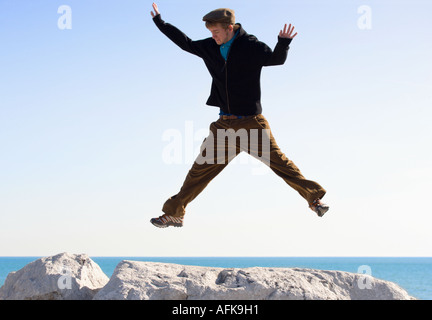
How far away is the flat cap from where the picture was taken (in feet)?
22.5

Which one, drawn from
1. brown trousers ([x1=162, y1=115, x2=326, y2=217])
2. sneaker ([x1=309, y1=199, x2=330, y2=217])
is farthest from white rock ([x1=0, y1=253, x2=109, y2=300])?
sneaker ([x1=309, y1=199, x2=330, y2=217])

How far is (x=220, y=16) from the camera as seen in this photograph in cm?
686

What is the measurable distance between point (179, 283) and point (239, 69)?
9.41ft

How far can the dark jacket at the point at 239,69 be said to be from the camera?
6934 mm

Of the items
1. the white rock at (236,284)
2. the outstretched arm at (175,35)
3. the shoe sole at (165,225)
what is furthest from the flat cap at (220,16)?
the white rock at (236,284)

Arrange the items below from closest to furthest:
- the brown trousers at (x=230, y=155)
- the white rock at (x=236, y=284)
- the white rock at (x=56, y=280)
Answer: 1. the white rock at (x=236, y=284)
2. the white rock at (x=56, y=280)
3. the brown trousers at (x=230, y=155)

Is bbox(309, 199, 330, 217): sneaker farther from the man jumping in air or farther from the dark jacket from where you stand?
the dark jacket

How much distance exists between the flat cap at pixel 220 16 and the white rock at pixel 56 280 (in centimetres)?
363

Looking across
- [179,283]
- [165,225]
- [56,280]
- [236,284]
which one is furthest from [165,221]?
[56,280]

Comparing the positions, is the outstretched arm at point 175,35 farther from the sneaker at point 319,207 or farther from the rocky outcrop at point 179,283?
the rocky outcrop at point 179,283

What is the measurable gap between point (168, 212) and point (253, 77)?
2.14 metres

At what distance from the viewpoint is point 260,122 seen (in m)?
Answer: 7.00
